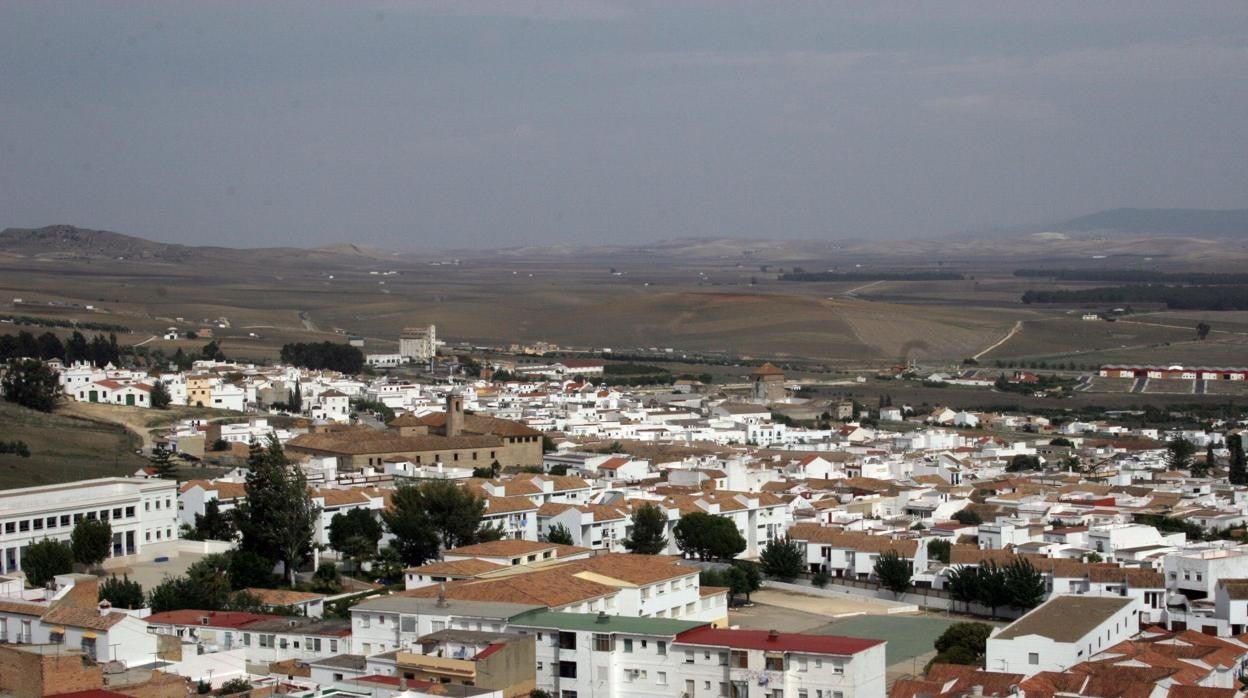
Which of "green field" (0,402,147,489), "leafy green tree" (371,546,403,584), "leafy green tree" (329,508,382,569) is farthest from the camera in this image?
"green field" (0,402,147,489)

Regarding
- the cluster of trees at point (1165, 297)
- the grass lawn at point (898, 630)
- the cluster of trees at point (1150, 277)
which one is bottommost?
the grass lawn at point (898, 630)

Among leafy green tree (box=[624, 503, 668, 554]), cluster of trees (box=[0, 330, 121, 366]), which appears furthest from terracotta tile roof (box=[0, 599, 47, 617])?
cluster of trees (box=[0, 330, 121, 366])

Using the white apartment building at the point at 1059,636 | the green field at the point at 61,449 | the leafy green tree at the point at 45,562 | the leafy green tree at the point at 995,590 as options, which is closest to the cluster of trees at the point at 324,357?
the green field at the point at 61,449

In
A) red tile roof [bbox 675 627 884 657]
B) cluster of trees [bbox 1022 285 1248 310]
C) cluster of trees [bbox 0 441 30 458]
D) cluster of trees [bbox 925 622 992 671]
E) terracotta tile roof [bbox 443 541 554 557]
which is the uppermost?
cluster of trees [bbox 1022 285 1248 310]

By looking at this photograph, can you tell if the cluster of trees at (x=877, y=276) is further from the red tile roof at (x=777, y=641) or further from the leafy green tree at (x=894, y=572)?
the red tile roof at (x=777, y=641)

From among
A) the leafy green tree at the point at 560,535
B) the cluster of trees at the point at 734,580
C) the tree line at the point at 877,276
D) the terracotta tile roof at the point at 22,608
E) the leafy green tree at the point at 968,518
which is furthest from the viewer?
the tree line at the point at 877,276

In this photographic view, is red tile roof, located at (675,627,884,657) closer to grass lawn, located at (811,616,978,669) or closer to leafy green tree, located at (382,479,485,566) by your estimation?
grass lawn, located at (811,616,978,669)

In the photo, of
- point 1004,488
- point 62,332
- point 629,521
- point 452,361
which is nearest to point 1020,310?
point 452,361
